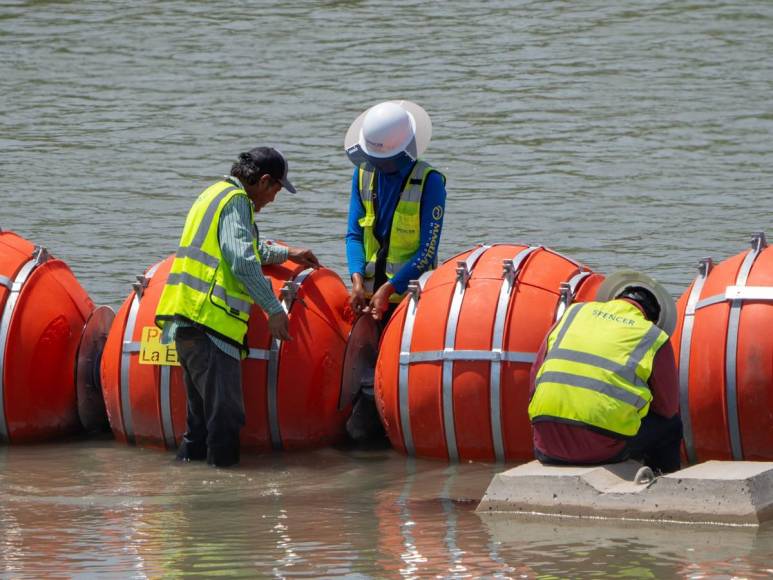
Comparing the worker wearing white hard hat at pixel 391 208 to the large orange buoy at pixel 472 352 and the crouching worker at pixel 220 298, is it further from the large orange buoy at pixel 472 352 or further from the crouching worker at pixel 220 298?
the crouching worker at pixel 220 298

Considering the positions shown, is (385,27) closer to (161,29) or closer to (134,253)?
(161,29)

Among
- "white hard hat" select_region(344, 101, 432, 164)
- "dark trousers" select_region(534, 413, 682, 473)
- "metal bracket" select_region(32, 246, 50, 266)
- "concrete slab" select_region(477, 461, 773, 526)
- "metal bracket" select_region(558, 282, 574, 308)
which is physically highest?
"white hard hat" select_region(344, 101, 432, 164)

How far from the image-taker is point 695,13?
25.4 metres

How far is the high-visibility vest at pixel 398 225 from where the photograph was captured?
31.2ft

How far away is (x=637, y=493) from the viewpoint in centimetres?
747

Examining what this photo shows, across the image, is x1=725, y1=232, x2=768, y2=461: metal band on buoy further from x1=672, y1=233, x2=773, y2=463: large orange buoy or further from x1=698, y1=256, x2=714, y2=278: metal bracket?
x1=698, y1=256, x2=714, y2=278: metal bracket

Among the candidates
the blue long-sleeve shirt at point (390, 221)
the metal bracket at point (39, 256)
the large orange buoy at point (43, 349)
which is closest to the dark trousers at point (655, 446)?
the blue long-sleeve shirt at point (390, 221)

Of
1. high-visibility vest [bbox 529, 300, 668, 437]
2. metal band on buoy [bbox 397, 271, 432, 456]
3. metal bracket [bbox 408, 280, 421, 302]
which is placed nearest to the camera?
high-visibility vest [bbox 529, 300, 668, 437]

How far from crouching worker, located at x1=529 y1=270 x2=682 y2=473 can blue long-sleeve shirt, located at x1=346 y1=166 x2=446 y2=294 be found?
1.61 m

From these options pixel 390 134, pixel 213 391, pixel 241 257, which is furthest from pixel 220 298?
pixel 390 134

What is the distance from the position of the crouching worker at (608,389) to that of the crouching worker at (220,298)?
1.77 m

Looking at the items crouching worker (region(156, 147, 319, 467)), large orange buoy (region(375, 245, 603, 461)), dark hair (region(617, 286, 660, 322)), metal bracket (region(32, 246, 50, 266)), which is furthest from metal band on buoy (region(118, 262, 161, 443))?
dark hair (region(617, 286, 660, 322))

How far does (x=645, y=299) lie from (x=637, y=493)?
103 cm

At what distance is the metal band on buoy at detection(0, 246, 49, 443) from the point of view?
9.57 m
